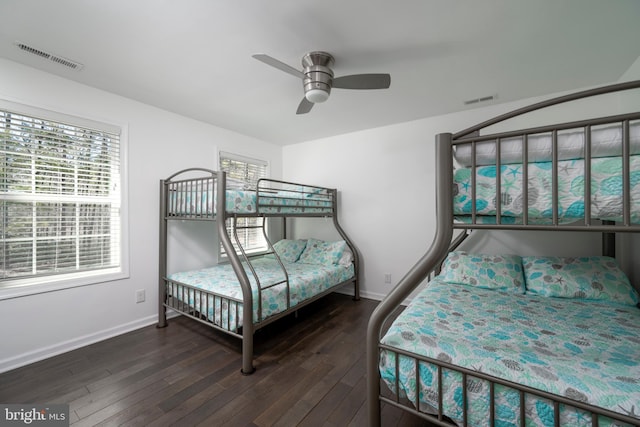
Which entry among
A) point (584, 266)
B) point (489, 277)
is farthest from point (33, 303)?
point (584, 266)

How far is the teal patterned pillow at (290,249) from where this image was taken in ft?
11.4

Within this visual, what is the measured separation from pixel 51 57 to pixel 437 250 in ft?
9.31

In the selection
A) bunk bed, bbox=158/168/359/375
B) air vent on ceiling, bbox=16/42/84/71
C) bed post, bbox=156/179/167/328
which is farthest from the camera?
bed post, bbox=156/179/167/328

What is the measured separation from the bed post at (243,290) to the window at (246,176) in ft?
4.48

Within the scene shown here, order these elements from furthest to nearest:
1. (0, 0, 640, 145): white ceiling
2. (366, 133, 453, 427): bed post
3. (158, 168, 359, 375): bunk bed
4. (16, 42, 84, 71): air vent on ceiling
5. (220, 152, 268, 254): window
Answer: (220, 152, 268, 254): window, (158, 168, 359, 375): bunk bed, (16, 42, 84, 71): air vent on ceiling, (0, 0, 640, 145): white ceiling, (366, 133, 453, 427): bed post

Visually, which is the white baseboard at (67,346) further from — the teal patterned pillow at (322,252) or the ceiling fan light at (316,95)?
the ceiling fan light at (316,95)

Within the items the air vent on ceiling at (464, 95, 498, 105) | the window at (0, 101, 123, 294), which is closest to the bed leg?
the window at (0, 101, 123, 294)

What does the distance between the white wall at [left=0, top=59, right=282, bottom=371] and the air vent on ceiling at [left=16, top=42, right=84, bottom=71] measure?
0.95 ft

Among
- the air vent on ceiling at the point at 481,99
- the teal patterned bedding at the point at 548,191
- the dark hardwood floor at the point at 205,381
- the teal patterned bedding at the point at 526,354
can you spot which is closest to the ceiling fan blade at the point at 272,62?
the teal patterned bedding at the point at 548,191

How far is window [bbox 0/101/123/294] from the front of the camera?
1890 millimetres

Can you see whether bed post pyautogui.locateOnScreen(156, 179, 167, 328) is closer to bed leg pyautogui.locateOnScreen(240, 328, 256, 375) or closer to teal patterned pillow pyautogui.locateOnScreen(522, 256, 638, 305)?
bed leg pyautogui.locateOnScreen(240, 328, 256, 375)

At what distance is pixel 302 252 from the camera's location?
355 cm

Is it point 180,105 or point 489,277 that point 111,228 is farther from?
point 489,277

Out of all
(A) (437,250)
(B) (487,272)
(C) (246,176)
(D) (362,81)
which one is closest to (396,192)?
(B) (487,272)
